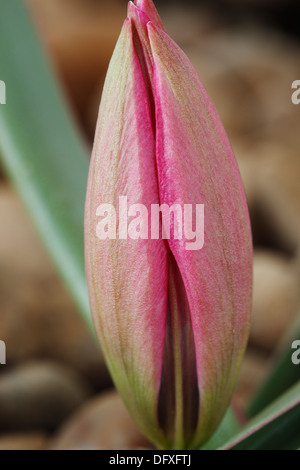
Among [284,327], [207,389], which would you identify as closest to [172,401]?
[207,389]

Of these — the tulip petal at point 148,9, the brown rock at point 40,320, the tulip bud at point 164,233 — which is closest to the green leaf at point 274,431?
the tulip bud at point 164,233

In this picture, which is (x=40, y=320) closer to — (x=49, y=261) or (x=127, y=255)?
(x=49, y=261)

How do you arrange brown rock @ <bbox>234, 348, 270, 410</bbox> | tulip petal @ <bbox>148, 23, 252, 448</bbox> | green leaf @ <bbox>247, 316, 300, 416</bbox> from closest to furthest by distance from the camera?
tulip petal @ <bbox>148, 23, 252, 448</bbox> < green leaf @ <bbox>247, 316, 300, 416</bbox> < brown rock @ <bbox>234, 348, 270, 410</bbox>

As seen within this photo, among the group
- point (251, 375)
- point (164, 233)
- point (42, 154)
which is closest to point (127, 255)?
point (164, 233)

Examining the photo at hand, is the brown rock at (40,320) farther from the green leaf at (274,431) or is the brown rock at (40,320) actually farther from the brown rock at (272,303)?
the green leaf at (274,431)

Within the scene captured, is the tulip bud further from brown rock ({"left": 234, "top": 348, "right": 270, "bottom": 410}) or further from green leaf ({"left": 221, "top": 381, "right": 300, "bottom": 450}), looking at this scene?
brown rock ({"left": 234, "top": 348, "right": 270, "bottom": 410})

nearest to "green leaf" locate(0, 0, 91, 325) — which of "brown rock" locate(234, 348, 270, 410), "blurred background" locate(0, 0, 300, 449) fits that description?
"blurred background" locate(0, 0, 300, 449)
